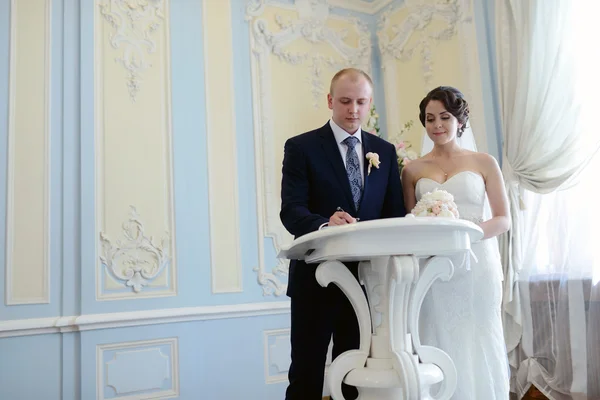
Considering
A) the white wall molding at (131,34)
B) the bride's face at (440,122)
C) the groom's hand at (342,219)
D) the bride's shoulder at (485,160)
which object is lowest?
the groom's hand at (342,219)

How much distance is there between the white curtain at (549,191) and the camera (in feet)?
11.9

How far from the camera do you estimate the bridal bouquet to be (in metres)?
2.17

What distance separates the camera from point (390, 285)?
1831 millimetres

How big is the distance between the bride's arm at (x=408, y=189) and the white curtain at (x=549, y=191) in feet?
4.93

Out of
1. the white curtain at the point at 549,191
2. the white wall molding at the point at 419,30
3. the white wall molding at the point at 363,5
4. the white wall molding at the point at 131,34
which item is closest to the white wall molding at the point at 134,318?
the white wall molding at the point at 131,34

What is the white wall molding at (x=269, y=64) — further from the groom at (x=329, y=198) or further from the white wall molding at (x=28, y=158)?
the groom at (x=329, y=198)

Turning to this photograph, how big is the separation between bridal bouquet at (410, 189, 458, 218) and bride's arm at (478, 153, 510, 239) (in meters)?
0.35

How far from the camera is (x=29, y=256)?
3.75m

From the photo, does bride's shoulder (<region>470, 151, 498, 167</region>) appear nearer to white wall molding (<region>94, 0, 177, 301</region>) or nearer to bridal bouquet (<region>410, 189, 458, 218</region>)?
bridal bouquet (<region>410, 189, 458, 218</region>)

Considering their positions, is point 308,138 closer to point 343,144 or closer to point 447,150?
point 343,144

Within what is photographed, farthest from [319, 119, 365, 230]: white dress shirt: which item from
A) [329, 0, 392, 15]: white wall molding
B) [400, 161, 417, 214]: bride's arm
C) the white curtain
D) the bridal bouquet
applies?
[329, 0, 392, 15]: white wall molding

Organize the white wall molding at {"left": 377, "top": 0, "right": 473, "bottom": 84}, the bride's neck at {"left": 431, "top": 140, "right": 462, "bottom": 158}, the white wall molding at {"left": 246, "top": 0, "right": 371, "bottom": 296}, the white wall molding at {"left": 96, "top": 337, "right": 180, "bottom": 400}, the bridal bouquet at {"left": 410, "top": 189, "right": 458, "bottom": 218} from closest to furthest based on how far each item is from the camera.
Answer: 1. the bridal bouquet at {"left": 410, "top": 189, "right": 458, "bottom": 218}
2. the bride's neck at {"left": 431, "top": 140, "right": 462, "bottom": 158}
3. the white wall molding at {"left": 96, "top": 337, "right": 180, "bottom": 400}
4. the white wall molding at {"left": 246, "top": 0, "right": 371, "bottom": 296}
5. the white wall molding at {"left": 377, "top": 0, "right": 473, "bottom": 84}

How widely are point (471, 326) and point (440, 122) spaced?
96 cm

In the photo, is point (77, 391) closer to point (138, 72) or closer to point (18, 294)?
point (18, 294)
